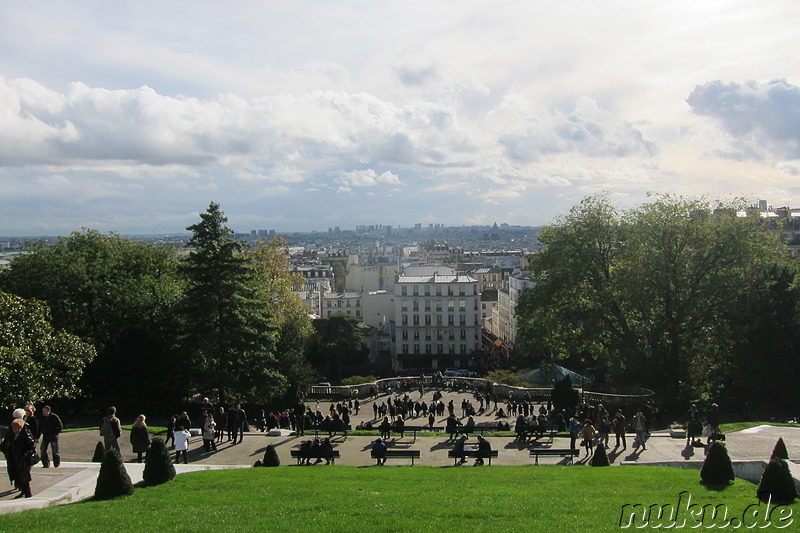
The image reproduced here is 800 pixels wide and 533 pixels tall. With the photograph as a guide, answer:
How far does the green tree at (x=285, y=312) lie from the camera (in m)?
45.1

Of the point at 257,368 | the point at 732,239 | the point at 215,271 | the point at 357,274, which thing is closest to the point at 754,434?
the point at 732,239

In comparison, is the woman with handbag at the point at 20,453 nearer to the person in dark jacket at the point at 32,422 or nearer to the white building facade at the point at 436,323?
the person in dark jacket at the point at 32,422

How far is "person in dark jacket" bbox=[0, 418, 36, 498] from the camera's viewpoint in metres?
13.9

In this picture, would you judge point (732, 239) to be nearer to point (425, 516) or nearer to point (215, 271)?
point (215, 271)

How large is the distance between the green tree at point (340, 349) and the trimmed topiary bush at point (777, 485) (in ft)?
207

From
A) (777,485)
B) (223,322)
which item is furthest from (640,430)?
(223,322)

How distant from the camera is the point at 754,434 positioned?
25.0 meters

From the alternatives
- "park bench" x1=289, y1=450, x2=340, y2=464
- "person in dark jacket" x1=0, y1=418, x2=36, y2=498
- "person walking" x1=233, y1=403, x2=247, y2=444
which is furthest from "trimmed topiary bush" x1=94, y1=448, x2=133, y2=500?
"person walking" x1=233, y1=403, x2=247, y2=444

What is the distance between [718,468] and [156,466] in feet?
44.9

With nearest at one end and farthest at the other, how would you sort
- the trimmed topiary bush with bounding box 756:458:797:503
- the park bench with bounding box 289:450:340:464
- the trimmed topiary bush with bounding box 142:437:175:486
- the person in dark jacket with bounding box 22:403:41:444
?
the trimmed topiary bush with bounding box 756:458:797:503, the trimmed topiary bush with bounding box 142:437:175:486, the person in dark jacket with bounding box 22:403:41:444, the park bench with bounding box 289:450:340:464

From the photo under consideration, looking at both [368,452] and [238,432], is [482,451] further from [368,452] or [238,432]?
[238,432]

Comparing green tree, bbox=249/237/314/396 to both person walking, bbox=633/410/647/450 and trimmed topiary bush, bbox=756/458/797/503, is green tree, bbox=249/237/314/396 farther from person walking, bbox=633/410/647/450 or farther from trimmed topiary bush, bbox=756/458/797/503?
trimmed topiary bush, bbox=756/458/797/503

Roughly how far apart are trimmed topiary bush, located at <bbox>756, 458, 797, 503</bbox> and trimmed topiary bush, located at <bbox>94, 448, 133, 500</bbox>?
45.3ft

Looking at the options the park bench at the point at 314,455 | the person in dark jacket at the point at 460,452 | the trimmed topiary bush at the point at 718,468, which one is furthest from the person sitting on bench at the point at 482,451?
the trimmed topiary bush at the point at 718,468
